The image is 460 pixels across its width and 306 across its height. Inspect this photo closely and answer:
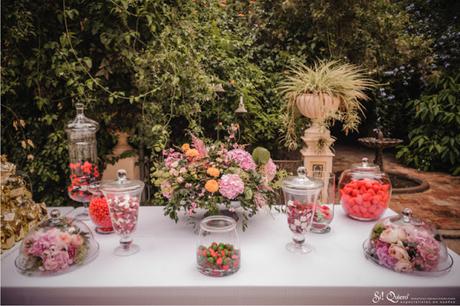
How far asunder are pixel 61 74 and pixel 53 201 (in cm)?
106

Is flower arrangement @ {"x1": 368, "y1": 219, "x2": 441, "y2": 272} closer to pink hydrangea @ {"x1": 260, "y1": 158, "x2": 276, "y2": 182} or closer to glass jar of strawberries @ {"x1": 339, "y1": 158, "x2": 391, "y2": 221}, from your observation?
glass jar of strawberries @ {"x1": 339, "y1": 158, "x2": 391, "y2": 221}

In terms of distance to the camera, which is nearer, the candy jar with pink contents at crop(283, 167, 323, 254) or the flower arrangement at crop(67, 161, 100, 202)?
the candy jar with pink contents at crop(283, 167, 323, 254)

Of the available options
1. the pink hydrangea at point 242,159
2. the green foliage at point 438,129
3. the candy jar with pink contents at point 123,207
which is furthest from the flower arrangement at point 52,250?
the green foliage at point 438,129

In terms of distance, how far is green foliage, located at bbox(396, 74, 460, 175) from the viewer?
5211 millimetres

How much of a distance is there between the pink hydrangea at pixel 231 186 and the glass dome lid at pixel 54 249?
1.74 feet

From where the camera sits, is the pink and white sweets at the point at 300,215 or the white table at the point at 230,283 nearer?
the white table at the point at 230,283

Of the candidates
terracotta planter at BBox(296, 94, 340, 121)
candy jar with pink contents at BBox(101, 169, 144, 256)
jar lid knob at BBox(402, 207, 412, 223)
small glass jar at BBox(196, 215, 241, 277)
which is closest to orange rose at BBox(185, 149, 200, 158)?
candy jar with pink contents at BBox(101, 169, 144, 256)

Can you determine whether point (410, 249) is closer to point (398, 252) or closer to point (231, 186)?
point (398, 252)

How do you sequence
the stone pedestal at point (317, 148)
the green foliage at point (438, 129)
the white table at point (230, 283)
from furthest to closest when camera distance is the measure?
the green foliage at point (438, 129), the stone pedestal at point (317, 148), the white table at point (230, 283)

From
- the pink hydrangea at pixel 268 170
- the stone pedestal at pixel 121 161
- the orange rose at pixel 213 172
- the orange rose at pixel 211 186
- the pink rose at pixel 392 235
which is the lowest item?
the stone pedestal at pixel 121 161

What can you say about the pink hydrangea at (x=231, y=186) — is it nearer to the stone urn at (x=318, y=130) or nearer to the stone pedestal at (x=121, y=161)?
the stone urn at (x=318, y=130)

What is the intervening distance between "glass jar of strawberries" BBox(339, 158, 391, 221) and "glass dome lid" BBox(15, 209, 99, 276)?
3.70 ft

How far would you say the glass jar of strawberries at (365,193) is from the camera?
1585mm

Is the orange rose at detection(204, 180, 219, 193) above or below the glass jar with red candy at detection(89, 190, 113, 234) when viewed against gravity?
above
